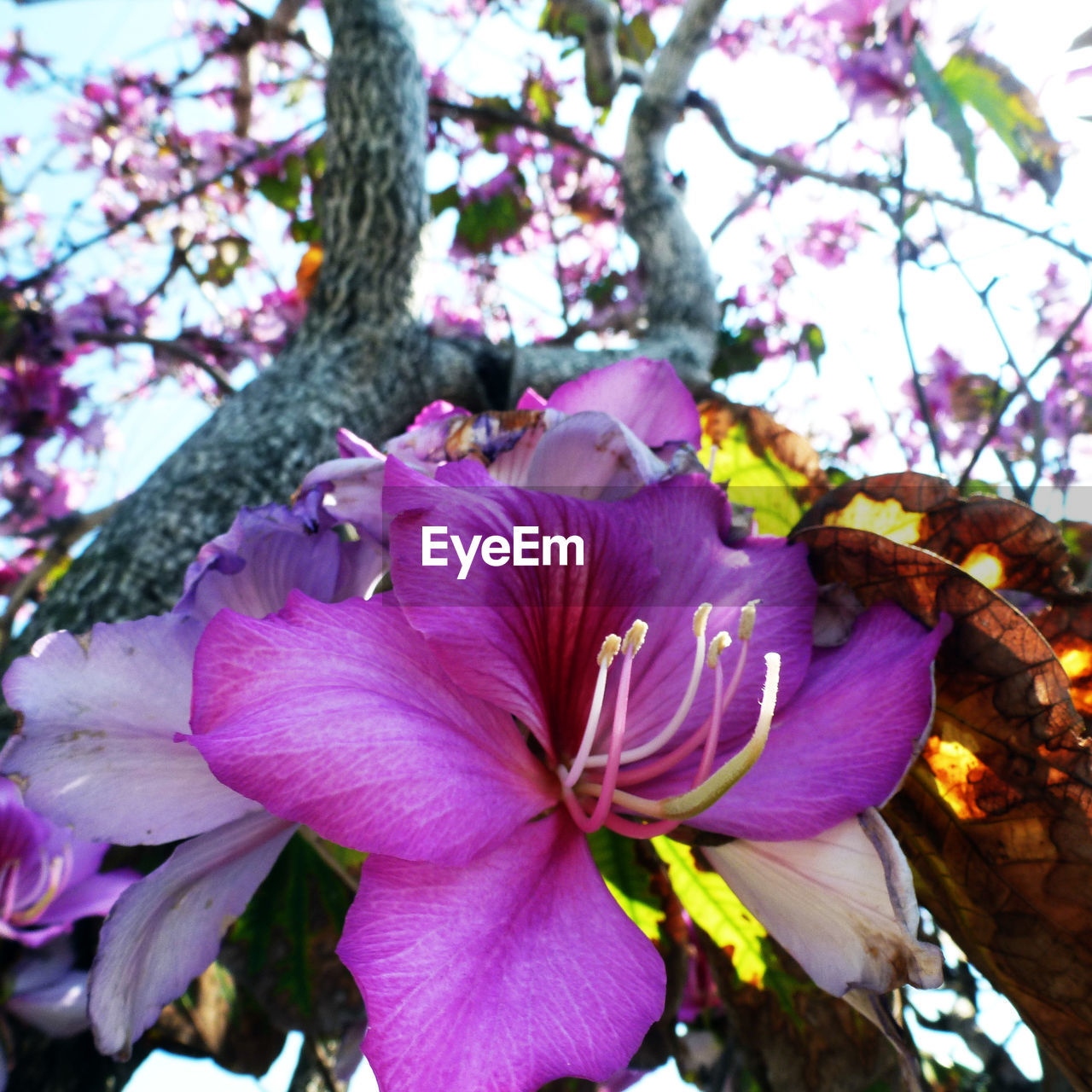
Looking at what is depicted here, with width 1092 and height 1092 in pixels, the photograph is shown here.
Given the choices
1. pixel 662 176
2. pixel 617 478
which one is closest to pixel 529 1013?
pixel 617 478

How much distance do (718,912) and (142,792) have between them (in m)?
0.27

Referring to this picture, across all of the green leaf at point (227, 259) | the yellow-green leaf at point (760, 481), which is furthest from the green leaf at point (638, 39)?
the yellow-green leaf at point (760, 481)

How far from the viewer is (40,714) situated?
0.86 ft

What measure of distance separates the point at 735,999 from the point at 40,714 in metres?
0.34

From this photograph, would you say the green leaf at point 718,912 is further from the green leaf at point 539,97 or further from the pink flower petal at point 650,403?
the green leaf at point 539,97

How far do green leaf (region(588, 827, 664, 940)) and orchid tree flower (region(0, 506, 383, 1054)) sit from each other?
185mm

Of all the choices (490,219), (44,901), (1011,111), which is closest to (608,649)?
(44,901)

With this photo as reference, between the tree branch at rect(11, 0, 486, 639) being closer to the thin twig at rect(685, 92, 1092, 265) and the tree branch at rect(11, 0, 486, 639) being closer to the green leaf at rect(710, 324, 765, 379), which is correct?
the thin twig at rect(685, 92, 1092, 265)

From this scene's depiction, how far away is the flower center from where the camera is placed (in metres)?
0.23

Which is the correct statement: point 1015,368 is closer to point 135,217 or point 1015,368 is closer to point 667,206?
point 667,206

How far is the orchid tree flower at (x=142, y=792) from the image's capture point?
0.25 metres

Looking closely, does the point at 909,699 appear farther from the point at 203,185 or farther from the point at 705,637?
the point at 203,185

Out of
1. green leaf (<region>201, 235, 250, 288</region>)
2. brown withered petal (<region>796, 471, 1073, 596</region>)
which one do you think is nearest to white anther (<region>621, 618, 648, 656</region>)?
brown withered petal (<region>796, 471, 1073, 596</region>)

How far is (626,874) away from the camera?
0.41 metres
